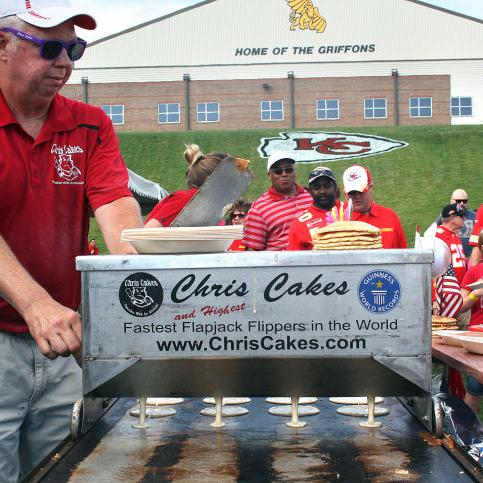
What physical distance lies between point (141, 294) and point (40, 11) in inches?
34.6

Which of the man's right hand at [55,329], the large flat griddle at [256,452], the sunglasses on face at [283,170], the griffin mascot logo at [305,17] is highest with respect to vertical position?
the griffin mascot logo at [305,17]

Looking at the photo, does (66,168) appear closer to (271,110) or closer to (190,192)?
(190,192)

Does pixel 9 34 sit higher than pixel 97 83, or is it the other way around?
pixel 97 83

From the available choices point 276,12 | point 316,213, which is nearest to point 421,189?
point 316,213

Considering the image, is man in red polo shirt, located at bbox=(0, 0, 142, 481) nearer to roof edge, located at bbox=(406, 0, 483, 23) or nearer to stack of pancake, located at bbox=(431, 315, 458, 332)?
stack of pancake, located at bbox=(431, 315, 458, 332)

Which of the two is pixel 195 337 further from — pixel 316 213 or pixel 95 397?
pixel 316 213

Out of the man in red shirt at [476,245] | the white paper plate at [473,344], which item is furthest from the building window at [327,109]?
the white paper plate at [473,344]

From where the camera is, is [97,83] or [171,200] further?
[97,83]

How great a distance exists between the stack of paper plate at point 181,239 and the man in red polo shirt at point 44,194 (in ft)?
0.82

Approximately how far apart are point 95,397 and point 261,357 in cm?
47

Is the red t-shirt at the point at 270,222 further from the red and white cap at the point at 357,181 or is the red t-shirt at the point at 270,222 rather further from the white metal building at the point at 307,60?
the white metal building at the point at 307,60

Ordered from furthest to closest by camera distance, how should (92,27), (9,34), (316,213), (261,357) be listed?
(316,213), (92,27), (9,34), (261,357)

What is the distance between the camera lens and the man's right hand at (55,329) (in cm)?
202

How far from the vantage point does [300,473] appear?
1872mm
